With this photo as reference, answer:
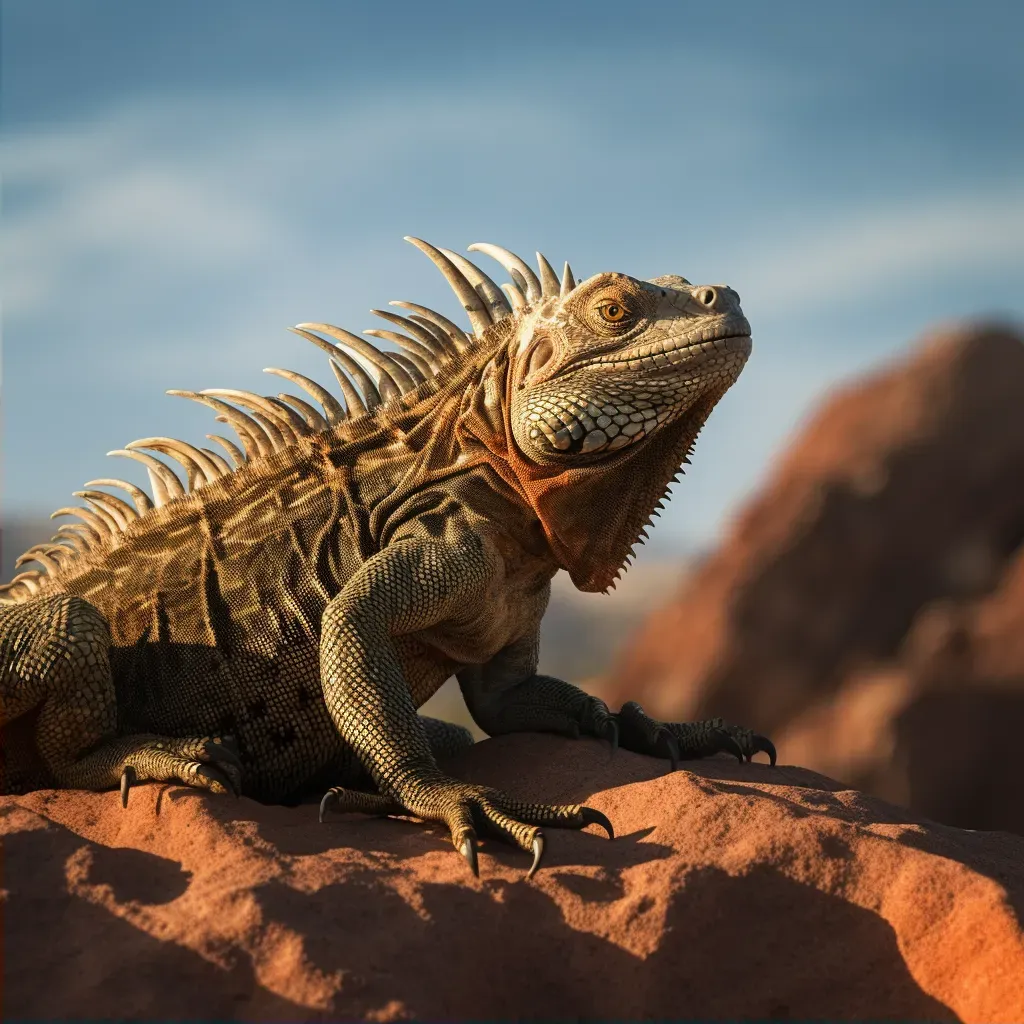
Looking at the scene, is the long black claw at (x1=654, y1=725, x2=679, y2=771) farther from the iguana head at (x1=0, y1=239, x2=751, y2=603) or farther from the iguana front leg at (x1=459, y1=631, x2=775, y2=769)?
the iguana head at (x1=0, y1=239, x2=751, y2=603)

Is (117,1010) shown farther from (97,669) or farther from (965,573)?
(965,573)

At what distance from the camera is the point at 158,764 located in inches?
225

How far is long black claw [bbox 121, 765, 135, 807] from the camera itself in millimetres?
5648

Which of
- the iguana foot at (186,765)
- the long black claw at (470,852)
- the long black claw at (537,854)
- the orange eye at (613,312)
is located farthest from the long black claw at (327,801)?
the orange eye at (613,312)

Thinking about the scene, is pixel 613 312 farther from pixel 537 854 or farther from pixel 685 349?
pixel 537 854

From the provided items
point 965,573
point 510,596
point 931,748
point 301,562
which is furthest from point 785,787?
point 965,573

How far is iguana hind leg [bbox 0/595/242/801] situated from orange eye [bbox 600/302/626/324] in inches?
112

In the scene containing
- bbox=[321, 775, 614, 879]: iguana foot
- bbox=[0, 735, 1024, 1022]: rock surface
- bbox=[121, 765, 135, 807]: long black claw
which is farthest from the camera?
bbox=[121, 765, 135, 807]: long black claw

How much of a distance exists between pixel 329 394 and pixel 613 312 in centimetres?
170

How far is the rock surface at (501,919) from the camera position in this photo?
444cm

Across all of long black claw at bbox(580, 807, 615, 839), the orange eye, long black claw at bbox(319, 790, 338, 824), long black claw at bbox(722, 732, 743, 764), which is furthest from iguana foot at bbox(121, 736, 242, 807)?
the orange eye

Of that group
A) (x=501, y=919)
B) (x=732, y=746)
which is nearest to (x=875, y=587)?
(x=732, y=746)

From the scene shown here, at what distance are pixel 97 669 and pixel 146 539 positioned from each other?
45.7 inches

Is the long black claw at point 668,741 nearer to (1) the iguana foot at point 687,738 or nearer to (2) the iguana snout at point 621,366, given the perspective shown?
(1) the iguana foot at point 687,738
